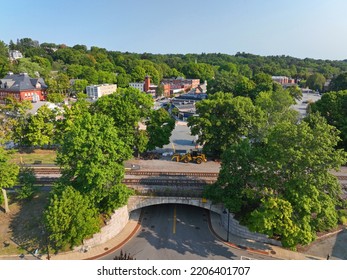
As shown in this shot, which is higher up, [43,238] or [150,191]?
[150,191]

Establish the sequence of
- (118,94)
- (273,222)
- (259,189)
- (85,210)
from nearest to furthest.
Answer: (273,222) < (85,210) < (259,189) < (118,94)

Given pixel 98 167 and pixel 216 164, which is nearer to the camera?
pixel 98 167

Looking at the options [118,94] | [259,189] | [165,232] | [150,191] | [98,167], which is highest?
[118,94]

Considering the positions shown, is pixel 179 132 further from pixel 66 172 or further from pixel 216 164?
pixel 66 172

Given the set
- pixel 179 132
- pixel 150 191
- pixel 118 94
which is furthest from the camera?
pixel 179 132

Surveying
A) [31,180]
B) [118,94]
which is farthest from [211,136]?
[31,180]

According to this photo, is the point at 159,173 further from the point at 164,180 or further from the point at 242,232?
the point at 242,232

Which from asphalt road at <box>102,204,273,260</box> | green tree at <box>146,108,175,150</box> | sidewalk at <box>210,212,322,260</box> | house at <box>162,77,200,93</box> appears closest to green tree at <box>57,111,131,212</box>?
asphalt road at <box>102,204,273,260</box>
